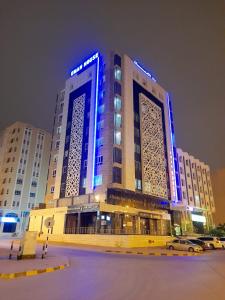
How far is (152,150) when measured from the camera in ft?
189

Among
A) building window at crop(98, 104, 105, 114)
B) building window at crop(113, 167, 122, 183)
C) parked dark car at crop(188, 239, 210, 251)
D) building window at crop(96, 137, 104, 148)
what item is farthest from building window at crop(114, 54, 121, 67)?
parked dark car at crop(188, 239, 210, 251)

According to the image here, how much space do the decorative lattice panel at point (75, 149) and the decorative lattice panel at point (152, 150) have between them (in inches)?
563

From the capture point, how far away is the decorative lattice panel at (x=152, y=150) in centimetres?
5372

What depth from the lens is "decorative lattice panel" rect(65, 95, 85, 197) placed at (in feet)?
170

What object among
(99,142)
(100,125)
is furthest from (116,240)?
(100,125)

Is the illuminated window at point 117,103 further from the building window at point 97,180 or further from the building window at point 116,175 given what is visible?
the building window at point 97,180

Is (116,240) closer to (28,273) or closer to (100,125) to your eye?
(28,273)

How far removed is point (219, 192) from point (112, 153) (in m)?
69.1

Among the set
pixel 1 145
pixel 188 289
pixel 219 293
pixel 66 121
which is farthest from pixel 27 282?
pixel 1 145

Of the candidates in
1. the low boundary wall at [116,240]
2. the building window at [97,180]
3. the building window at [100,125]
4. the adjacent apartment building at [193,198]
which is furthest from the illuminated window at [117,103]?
the low boundary wall at [116,240]

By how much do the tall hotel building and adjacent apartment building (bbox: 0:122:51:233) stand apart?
23.5m

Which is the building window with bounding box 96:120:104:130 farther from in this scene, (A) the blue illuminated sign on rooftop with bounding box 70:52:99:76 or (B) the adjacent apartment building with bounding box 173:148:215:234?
(B) the adjacent apartment building with bounding box 173:148:215:234

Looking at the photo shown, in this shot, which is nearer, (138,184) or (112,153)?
(112,153)

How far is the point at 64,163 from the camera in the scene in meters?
56.9
